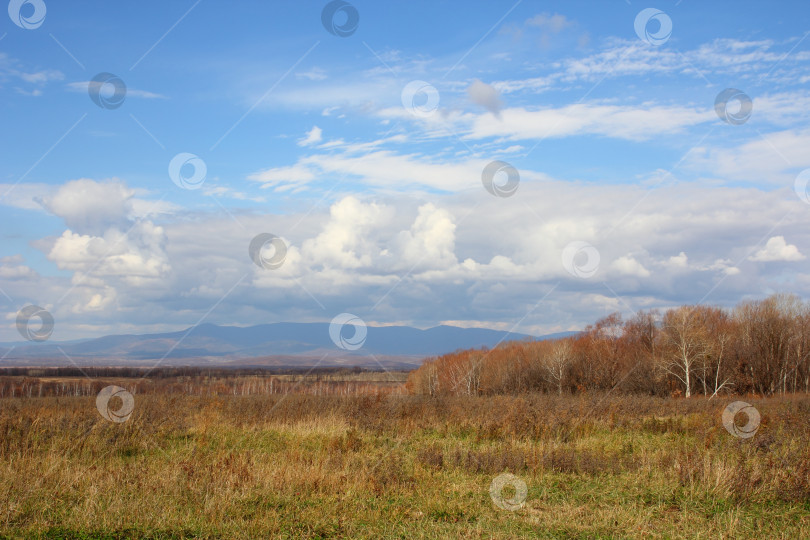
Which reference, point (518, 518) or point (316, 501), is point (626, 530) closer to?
point (518, 518)

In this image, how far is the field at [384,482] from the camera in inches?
254

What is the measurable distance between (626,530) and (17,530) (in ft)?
22.9

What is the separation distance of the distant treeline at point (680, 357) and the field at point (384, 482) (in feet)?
92.1

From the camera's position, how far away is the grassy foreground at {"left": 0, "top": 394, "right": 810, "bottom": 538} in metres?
6.46

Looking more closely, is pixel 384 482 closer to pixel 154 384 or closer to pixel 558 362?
pixel 558 362

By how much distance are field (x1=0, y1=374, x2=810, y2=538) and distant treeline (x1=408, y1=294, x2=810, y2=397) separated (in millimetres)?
28069

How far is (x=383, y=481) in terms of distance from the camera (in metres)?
8.32

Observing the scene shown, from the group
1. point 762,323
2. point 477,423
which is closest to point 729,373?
point 762,323

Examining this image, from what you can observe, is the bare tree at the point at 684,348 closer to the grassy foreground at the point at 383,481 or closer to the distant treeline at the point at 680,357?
the distant treeline at the point at 680,357

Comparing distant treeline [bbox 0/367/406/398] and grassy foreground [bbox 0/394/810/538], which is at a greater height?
grassy foreground [bbox 0/394/810/538]

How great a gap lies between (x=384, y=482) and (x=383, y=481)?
43 millimetres

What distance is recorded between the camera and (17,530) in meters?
6.12

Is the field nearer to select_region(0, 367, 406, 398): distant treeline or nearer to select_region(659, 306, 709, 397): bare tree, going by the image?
select_region(659, 306, 709, 397): bare tree

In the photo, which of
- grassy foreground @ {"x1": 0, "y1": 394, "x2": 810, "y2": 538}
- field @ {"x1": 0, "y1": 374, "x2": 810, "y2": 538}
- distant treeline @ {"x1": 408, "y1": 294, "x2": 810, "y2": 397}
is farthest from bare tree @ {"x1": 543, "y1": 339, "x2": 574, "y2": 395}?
grassy foreground @ {"x1": 0, "y1": 394, "x2": 810, "y2": 538}
